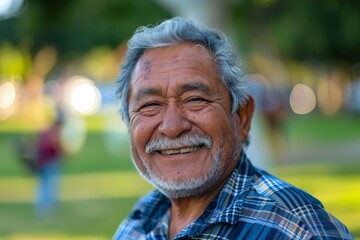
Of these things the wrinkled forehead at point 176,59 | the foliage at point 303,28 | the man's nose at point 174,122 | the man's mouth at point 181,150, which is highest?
the foliage at point 303,28

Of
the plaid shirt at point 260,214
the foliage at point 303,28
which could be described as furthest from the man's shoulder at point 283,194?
the foliage at point 303,28

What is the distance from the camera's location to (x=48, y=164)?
11500mm

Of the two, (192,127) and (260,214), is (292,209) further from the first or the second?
(192,127)

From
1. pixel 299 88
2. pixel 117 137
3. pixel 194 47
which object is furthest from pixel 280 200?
pixel 299 88

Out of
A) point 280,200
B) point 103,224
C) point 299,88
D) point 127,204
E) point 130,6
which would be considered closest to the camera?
point 280,200

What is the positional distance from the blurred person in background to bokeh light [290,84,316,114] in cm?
3807

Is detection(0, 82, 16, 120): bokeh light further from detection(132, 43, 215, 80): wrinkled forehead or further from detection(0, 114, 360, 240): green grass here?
detection(132, 43, 215, 80): wrinkled forehead

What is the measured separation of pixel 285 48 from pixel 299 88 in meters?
19.2

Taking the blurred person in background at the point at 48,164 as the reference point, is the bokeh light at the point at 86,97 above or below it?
above

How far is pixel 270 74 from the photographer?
1205 inches

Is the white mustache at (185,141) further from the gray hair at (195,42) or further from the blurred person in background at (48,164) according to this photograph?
the blurred person in background at (48,164)

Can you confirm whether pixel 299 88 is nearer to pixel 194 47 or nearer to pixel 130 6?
pixel 130 6

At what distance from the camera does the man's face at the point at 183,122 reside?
259 cm

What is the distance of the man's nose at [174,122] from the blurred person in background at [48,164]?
887 cm
